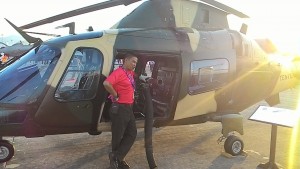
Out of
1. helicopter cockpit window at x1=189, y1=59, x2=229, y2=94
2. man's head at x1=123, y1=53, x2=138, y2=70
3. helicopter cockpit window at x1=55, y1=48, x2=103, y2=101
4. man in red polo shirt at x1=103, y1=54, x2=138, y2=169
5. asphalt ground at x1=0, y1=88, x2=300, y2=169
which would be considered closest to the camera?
man in red polo shirt at x1=103, y1=54, x2=138, y2=169

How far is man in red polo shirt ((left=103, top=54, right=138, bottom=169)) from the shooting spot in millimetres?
5438

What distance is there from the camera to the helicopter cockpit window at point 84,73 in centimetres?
589

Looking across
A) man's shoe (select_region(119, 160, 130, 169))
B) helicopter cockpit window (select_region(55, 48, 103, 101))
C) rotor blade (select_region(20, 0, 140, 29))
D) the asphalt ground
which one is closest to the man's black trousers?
man's shoe (select_region(119, 160, 130, 169))

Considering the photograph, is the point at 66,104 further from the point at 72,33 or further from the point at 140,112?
the point at 140,112

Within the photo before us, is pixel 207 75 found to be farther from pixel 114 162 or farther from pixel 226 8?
pixel 114 162

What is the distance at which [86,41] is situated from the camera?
5953 mm

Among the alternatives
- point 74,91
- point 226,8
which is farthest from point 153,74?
point 74,91

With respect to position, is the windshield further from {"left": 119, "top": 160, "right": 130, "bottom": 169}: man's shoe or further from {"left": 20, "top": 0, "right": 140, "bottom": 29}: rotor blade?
{"left": 119, "top": 160, "right": 130, "bottom": 169}: man's shoe

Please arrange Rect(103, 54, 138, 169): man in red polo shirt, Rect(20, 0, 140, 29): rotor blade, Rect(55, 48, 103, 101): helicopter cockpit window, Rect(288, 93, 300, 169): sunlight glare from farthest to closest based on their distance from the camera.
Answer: Rect(20, 0, 140, 29): rotor blade, Rect(288, 93, 300, 169): sunlight glare, Rect(55, 48, 103, 101): helicopter cockpit window, Rect(103, 54, 138, 169): man in red polo shirt

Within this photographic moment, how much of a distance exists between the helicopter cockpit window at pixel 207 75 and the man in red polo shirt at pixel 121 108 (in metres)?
1.71

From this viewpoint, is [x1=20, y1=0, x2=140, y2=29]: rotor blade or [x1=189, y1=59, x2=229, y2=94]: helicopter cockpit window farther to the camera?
[x1=189, y1=59, x2=229, y2=94]: helicopter cockpit window

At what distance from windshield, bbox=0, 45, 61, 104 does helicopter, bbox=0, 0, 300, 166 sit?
0.7 inches

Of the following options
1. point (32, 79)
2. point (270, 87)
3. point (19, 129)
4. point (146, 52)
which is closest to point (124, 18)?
point (146, 52)

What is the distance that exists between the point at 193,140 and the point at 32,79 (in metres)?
4.29
